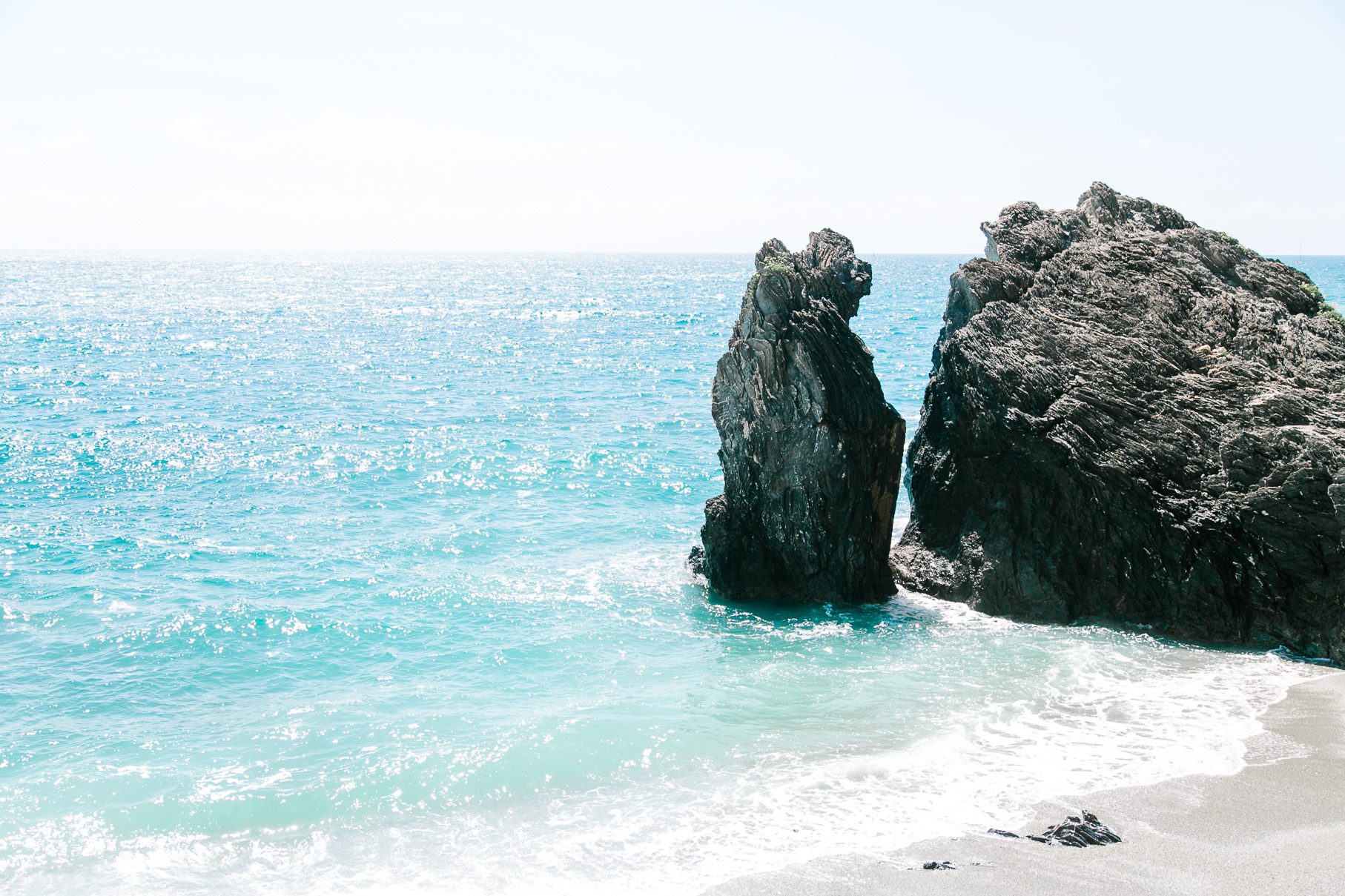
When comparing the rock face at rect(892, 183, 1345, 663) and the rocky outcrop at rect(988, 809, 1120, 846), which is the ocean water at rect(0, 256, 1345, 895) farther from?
the rock face at rect(892, 183, 1345, 663)

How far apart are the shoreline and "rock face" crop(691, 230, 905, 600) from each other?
921 cm

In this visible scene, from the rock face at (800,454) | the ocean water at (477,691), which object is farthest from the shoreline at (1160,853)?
the rock face at (800,454)

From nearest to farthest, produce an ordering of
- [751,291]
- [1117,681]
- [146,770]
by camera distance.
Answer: [146,770]
[1117,681]
[751,291]

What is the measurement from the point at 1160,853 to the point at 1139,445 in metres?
10.3

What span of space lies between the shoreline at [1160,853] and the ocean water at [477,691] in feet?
1.37

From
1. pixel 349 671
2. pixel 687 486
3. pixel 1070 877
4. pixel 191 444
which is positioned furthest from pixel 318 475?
pixel 1070 877

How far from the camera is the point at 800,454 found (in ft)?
72.0

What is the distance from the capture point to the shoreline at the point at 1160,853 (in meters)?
11.2

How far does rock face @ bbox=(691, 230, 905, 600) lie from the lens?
21.8m

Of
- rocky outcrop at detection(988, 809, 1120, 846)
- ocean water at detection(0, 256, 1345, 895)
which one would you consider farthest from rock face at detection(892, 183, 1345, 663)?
rocky outcrop at detection(988, 809, 1120, 846)

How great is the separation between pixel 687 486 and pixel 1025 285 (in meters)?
13.4

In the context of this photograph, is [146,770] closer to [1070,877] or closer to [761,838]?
[761,838]

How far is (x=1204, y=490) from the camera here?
64.0 ft

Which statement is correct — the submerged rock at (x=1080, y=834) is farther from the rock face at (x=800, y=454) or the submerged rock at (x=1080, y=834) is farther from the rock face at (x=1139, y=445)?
the rock face at (x=800, y=454)
